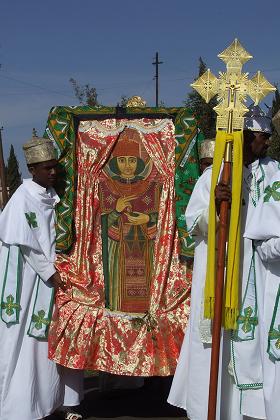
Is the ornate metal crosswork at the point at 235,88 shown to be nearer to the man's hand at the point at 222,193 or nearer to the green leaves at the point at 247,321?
the man's hand at the point at 222,193

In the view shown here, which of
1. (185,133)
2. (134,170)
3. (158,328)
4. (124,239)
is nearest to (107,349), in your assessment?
(158,328)

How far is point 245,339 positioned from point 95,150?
7.00 ft

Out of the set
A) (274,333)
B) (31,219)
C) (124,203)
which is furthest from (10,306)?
(274,333)

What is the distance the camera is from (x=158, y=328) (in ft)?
20.0

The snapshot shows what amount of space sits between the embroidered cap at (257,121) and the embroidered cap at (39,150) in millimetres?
1732

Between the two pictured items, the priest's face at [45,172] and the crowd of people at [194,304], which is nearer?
the crowd of people at [194,304]

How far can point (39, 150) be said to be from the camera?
609 centimetres

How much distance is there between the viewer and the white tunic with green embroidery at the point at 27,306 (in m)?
6.00

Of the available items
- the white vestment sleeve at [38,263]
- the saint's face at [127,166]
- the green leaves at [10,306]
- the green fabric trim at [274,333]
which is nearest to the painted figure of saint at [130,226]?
the saint's face at [127,166]

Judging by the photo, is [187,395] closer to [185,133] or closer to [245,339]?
[245,339]

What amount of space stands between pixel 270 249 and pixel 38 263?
2120 mm

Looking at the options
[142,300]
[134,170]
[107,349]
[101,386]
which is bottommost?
[101,386]

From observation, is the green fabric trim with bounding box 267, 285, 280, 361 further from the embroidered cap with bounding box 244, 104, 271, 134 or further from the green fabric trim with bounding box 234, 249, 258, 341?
the embroidered cap with bounding box 244, 104, 271, 134

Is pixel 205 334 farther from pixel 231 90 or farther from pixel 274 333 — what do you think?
pixel 231 90
